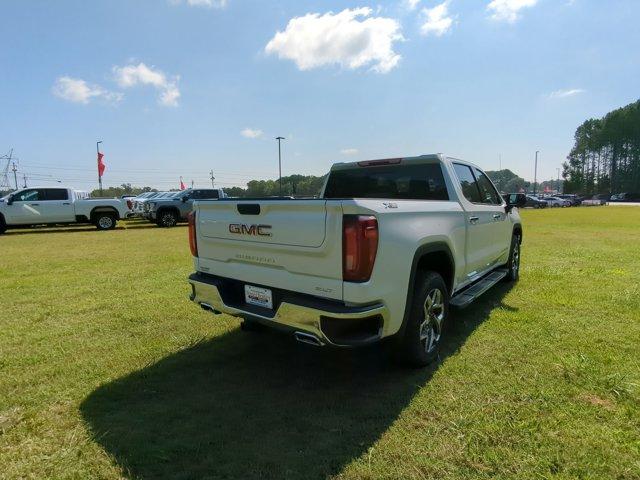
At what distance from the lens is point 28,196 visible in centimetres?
1617

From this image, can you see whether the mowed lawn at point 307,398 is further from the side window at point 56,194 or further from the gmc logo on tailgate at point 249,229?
→ the side window at point 56,194

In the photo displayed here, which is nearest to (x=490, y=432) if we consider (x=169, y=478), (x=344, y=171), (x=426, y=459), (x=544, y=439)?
(x=544, y=439)

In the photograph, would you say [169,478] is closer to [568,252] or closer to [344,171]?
[344,171]

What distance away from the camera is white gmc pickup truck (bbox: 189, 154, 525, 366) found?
269 centimetres

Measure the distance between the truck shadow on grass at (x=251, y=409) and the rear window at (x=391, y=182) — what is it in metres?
1.59

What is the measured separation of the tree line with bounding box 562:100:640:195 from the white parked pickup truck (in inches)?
3666

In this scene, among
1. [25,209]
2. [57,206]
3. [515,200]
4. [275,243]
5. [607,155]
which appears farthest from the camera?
[607,155]

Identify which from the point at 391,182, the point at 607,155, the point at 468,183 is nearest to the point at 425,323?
the point at 391,182

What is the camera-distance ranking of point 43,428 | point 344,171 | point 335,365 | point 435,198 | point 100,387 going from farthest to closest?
point 344,171
point 435,198
point 335,365
point 100,387
point 43,428

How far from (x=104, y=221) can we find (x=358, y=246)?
58.8 feet

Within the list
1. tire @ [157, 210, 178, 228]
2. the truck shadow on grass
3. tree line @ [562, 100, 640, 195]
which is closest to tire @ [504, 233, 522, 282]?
the truck shadow on grass

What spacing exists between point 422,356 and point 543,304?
2.69 meters

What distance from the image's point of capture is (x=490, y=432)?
8.43ft

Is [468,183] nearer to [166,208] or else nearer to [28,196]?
[166,208]
